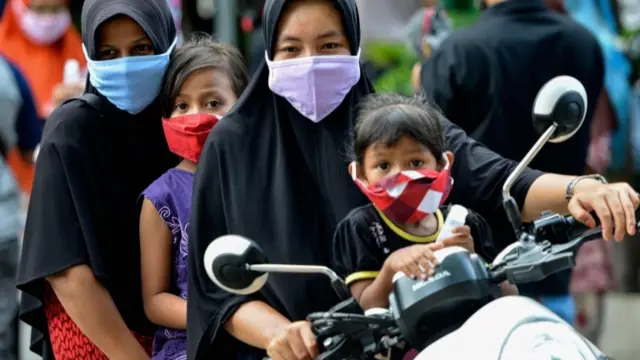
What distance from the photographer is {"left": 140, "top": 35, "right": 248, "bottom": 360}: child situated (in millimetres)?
3941

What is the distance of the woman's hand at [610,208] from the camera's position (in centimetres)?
317

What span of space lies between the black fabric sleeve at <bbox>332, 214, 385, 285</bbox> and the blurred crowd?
2.75ft

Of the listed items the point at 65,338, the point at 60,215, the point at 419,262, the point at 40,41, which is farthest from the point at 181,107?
the point at 40,41

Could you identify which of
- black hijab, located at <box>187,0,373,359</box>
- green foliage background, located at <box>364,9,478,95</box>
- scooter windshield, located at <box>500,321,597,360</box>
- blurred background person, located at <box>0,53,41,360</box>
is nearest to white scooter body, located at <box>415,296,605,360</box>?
scooter windshield, located at <box>500,321,597,360</box>

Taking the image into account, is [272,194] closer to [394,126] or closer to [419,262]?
[394,126]

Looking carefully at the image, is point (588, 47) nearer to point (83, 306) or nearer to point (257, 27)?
point (83, 306)

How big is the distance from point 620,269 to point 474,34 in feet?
13.9

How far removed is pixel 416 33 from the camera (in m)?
8.10

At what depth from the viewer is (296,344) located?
304 centimetres

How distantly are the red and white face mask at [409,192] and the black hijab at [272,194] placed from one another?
0.25 meters

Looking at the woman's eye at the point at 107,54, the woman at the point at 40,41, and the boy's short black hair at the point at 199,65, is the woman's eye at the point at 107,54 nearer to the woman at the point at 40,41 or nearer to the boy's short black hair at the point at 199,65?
the boy's short black hair at the point at 199,65

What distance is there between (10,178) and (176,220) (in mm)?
3262

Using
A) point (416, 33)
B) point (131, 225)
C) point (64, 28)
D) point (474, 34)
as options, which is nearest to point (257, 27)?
point (64, 28)

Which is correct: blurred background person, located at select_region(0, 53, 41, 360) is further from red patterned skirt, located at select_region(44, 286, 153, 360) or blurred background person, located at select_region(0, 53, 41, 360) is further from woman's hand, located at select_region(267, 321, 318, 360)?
woman's hand, located at select_region(267, 321, 318, 360)
